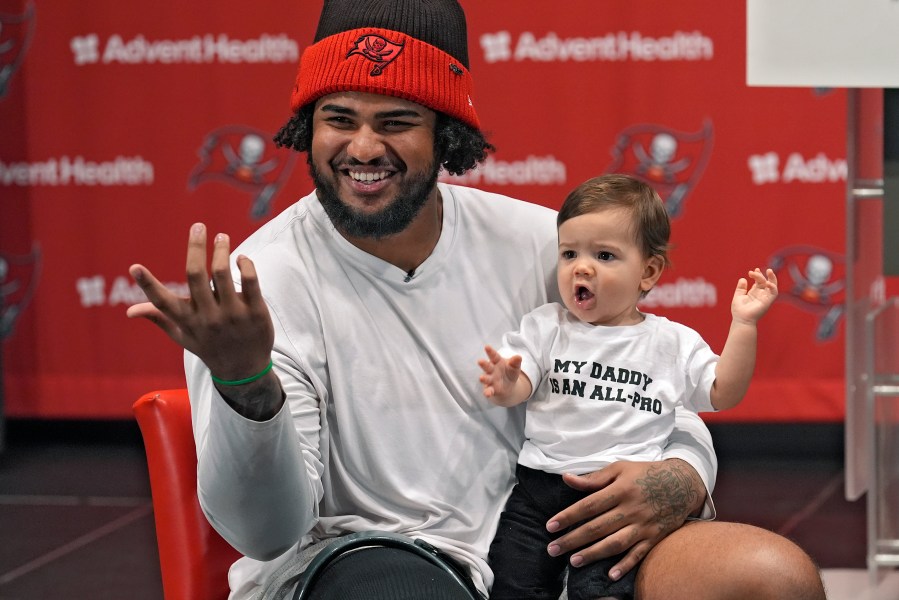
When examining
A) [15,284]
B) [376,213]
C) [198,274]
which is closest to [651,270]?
[376,213]

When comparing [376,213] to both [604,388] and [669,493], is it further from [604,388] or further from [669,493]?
[669,493]

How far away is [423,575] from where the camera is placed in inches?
76.7

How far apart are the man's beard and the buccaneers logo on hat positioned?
Answer: 8.6 inches

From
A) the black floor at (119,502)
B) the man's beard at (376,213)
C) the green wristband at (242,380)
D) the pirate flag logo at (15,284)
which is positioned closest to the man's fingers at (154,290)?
the green wristband at (242,380)

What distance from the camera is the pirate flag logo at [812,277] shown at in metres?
5.23

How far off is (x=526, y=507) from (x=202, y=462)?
0.65 metres

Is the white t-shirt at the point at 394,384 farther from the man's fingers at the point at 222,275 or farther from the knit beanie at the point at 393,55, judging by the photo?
the man's fingers at the point at 222,275

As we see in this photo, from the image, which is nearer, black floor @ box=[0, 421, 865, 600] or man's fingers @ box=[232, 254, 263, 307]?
man's fingers @ box=[232, 254, 263, 307]

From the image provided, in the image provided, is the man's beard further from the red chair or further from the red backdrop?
the red backdrop

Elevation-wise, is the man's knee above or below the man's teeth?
below

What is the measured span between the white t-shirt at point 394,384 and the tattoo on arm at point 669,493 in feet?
0.26

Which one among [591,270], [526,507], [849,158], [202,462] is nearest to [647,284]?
[591,270]

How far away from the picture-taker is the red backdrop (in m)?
5.20

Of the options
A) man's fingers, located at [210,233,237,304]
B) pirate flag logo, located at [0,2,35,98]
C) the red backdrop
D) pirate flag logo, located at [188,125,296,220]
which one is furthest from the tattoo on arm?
pirate flag logo, located at [0,2,35,98]
